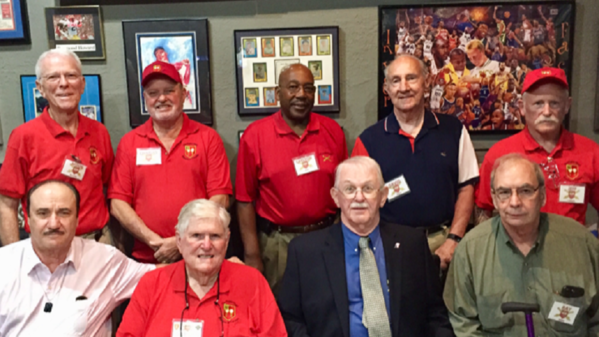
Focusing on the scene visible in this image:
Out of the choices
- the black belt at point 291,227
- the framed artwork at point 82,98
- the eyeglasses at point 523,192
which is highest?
the framed artwork at point 82,98

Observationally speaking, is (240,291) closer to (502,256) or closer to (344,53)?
(502,256)

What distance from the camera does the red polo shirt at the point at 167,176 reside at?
9.37 feet

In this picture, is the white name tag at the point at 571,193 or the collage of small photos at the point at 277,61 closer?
the white name tag at the point at 571,193

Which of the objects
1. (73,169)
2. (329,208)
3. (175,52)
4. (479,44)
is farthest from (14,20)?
(479,44)

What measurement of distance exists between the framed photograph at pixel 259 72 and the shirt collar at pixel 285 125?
17.8 inches

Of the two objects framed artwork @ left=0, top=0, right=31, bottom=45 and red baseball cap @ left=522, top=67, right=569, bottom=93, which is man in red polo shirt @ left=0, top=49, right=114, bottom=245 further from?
red baseball cap @ left=522, top=67, right=569, bottom=93

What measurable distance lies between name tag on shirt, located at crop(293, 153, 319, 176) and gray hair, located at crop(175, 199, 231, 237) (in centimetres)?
79

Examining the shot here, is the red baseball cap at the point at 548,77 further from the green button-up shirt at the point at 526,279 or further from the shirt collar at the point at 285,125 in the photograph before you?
the shirt collar at the point at 285,125

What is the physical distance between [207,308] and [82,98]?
2053 mm

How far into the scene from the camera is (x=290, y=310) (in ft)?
7.64

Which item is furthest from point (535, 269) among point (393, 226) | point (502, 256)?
point (393, 226)

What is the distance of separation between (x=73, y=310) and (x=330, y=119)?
189cm

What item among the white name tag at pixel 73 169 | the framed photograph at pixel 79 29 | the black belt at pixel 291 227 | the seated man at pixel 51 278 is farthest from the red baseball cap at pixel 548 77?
the framed photograph at pixel 79 29

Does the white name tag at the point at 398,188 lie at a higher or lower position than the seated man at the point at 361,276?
higher
